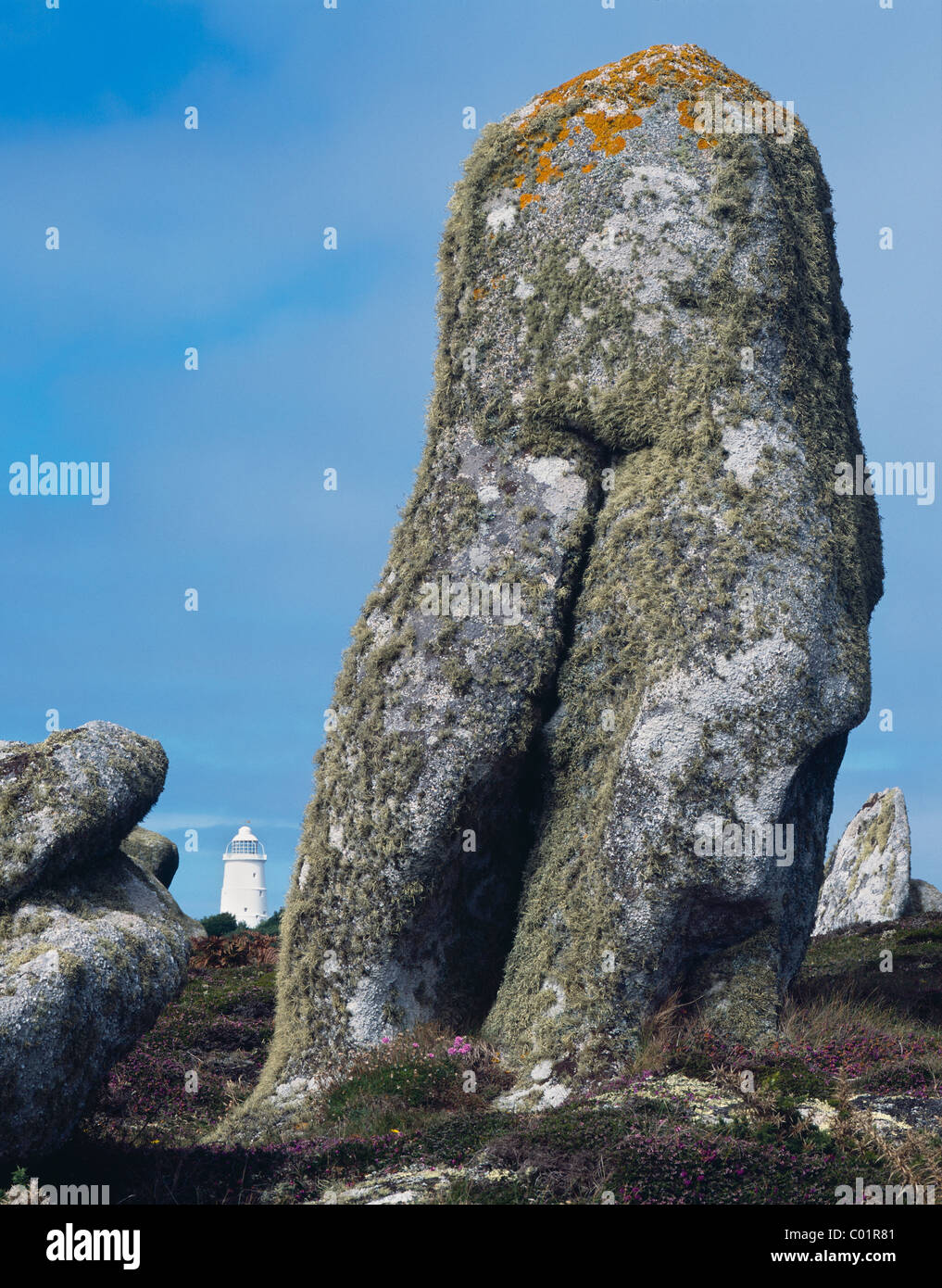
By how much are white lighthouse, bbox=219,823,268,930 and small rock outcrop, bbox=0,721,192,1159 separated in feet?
186

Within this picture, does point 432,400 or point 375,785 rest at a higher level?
point 432,400

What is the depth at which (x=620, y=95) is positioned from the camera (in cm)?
1569

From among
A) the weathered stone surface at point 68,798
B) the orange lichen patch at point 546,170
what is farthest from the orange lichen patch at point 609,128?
the weathered stone surface at point 68,798

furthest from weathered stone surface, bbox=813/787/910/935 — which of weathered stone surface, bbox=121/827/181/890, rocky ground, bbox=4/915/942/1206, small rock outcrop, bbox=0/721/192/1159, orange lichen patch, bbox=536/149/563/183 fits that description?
small rock outcrop, bbox=0/721/192/1159

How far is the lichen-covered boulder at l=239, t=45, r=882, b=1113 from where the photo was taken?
43.2ft

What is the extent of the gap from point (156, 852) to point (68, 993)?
60.9ft

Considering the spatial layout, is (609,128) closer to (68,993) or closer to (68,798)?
(68,798)

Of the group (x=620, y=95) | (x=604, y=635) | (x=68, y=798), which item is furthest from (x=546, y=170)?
(x=68, y=798)

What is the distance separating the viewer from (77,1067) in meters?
10.5

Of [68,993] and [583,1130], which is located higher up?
[68,993]

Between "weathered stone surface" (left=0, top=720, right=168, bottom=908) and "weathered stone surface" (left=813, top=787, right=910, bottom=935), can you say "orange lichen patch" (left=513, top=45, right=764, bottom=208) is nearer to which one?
"weathered stone surface" (left=0, top=720, right=168, bottom=908)
